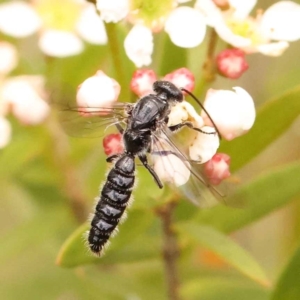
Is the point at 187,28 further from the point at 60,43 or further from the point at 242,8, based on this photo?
the point at 60,43

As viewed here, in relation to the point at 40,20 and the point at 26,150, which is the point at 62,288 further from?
the point at 40,20

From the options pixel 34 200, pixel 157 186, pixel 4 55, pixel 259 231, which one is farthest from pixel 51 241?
pixel 259 231

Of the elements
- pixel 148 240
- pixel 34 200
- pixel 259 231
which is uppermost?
pixel 148 240

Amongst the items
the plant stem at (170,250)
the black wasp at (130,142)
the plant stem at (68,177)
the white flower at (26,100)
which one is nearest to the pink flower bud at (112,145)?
the black wasp at (130,142)

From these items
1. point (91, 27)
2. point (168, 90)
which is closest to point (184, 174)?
point (168, 90)

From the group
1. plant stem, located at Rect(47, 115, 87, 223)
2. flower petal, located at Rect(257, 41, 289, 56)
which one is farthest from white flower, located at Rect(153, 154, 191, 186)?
plant stem, located at Rect(47, 115, 87, 223)

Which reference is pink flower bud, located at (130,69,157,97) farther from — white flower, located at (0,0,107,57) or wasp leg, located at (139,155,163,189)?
white flower, located at (0,0,107,57)
